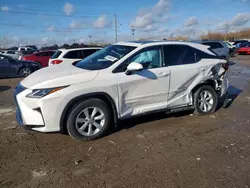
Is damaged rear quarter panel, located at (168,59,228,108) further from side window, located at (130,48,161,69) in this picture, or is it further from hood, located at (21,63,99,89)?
hood, located at (21,63,99,89)

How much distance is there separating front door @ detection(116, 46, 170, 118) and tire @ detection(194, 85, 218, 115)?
922 millimetres

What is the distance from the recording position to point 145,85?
4625 millimetres

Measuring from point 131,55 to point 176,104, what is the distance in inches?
57.6

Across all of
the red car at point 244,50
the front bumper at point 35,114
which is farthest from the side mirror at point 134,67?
the red car at point 244,50

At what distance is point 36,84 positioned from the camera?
3.98m

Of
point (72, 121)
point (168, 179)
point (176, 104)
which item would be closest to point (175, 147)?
point (168, 179)

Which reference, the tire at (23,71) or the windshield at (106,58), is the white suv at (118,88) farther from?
the tire at (23,71)

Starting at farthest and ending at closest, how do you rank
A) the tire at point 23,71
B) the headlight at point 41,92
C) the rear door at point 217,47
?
the rear door at point 217,47
the tire at point 23,71
the headlight at point 41,92

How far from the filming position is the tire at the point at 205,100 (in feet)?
17.9

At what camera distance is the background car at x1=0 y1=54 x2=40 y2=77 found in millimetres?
12680

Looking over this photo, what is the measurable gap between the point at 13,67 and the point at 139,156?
1121cm

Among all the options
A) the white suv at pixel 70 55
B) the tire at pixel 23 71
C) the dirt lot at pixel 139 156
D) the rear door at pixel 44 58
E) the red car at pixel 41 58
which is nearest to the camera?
the dirt lot at pixel 139 156

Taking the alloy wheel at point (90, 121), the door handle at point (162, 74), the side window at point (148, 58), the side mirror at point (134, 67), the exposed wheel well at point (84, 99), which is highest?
the side window at point (148, 58)

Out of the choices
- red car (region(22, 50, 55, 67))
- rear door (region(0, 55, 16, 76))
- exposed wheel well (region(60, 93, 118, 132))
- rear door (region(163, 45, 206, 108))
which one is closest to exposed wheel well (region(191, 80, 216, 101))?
rear door (region(163, 45, 206, 108))
